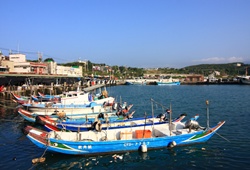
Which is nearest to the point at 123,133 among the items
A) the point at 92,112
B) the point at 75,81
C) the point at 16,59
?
the point at 92,112

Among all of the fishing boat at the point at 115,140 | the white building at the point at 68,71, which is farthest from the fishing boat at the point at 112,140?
the white building at the point at 68,71

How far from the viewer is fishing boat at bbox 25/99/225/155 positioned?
17.4m

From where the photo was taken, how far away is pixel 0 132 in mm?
25797

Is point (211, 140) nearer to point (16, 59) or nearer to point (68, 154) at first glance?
point (68, 154)

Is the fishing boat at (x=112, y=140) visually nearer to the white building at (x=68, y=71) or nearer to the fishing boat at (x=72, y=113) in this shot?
the fishing boat at (x=72, y=113)

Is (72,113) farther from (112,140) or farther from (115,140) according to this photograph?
(115,140)

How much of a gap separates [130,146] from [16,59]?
→ 78660 millimetres

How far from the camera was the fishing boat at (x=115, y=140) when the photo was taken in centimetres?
1741

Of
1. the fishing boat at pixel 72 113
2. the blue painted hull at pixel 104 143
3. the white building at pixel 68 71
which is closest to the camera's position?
the blue painted hull at pixel 104 143

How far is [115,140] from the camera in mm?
18297

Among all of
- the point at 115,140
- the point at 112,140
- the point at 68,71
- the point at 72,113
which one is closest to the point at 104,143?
the point at 112,140

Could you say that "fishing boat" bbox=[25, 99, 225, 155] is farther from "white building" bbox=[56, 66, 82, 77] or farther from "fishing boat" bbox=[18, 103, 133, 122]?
"white building" bbox=[56, 66, 82, 77]

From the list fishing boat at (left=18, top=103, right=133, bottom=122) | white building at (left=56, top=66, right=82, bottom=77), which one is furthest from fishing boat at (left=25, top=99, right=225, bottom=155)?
white building at (left=56, top=66, right=82, bottom=77)

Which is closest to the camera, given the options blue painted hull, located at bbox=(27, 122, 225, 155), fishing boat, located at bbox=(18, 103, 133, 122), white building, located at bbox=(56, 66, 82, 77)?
blue painted hull, located at bbox=(27, 122, 225, 155)
